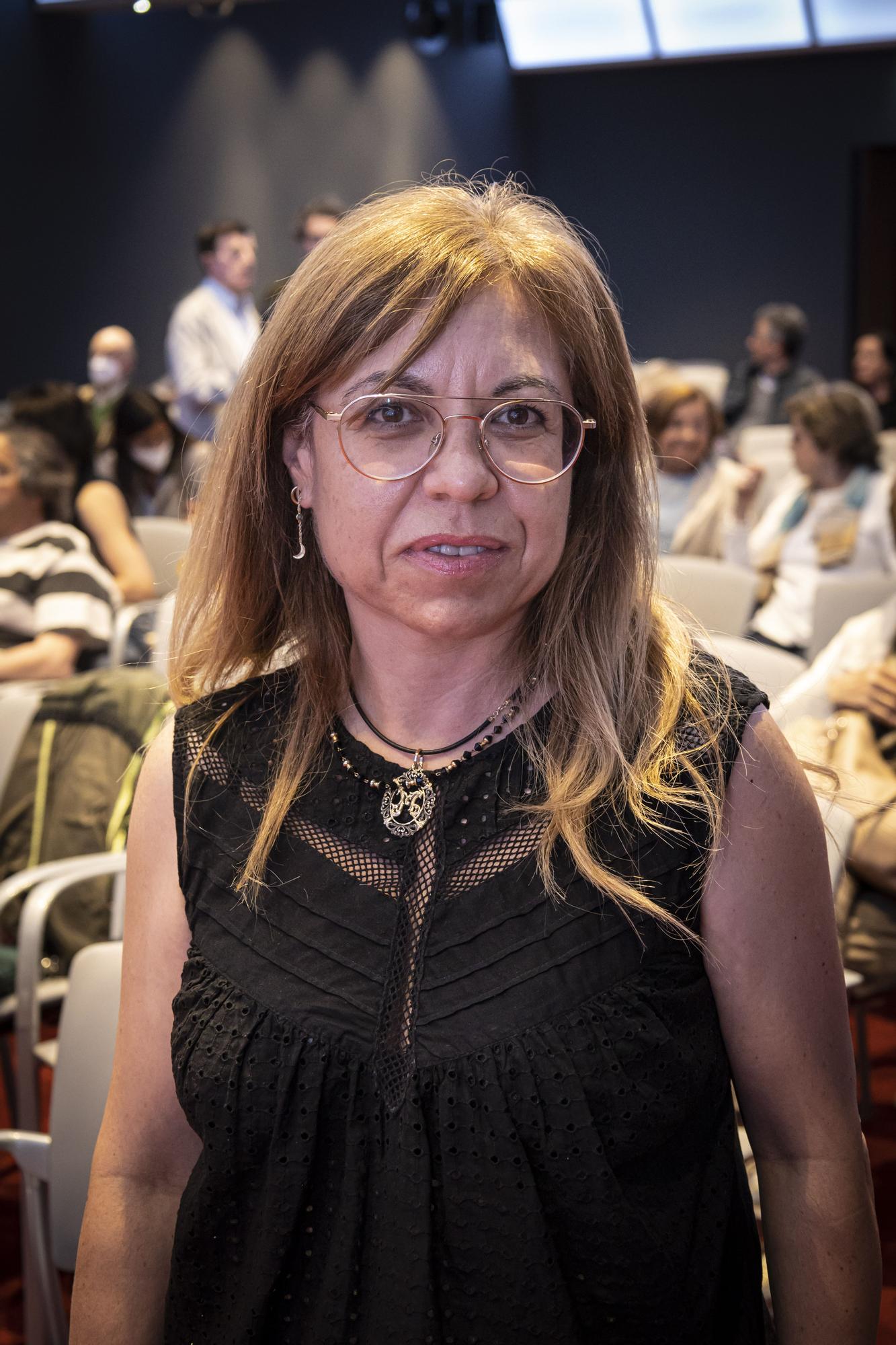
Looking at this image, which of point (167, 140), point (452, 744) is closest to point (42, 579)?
point (452, 744)

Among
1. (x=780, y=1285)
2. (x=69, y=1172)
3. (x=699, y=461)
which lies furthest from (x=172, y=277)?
(x=780, y=1285)

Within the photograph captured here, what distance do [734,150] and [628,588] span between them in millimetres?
9434

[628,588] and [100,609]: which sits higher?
[628,588]

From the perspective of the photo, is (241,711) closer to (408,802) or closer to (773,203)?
(408,802)

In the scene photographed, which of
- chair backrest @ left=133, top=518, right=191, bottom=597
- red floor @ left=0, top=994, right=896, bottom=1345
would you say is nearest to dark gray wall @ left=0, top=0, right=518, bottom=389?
chair backrest @ left=133, top=518, right=191, bottom=597

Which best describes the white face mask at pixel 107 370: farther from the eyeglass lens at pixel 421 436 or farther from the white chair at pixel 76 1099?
the eyeglass lens at pixel 421 436

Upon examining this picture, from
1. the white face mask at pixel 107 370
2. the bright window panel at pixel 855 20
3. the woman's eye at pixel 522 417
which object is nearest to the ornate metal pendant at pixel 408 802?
the woman's eye at pixel 522 417

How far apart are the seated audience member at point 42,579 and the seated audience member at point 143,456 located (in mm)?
1236

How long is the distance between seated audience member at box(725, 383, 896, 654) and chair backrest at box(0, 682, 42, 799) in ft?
8.93

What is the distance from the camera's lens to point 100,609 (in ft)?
12.1

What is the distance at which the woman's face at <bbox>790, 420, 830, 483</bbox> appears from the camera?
16.4ft

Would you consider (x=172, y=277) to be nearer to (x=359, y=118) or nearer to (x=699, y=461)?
(x=359, y=118)

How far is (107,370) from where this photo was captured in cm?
725

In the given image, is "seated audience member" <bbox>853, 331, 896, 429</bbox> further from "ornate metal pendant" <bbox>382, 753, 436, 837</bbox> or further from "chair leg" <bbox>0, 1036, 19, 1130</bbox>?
"ornate metal pendant" <bbox>382, 753, 436, 837</bbox>
